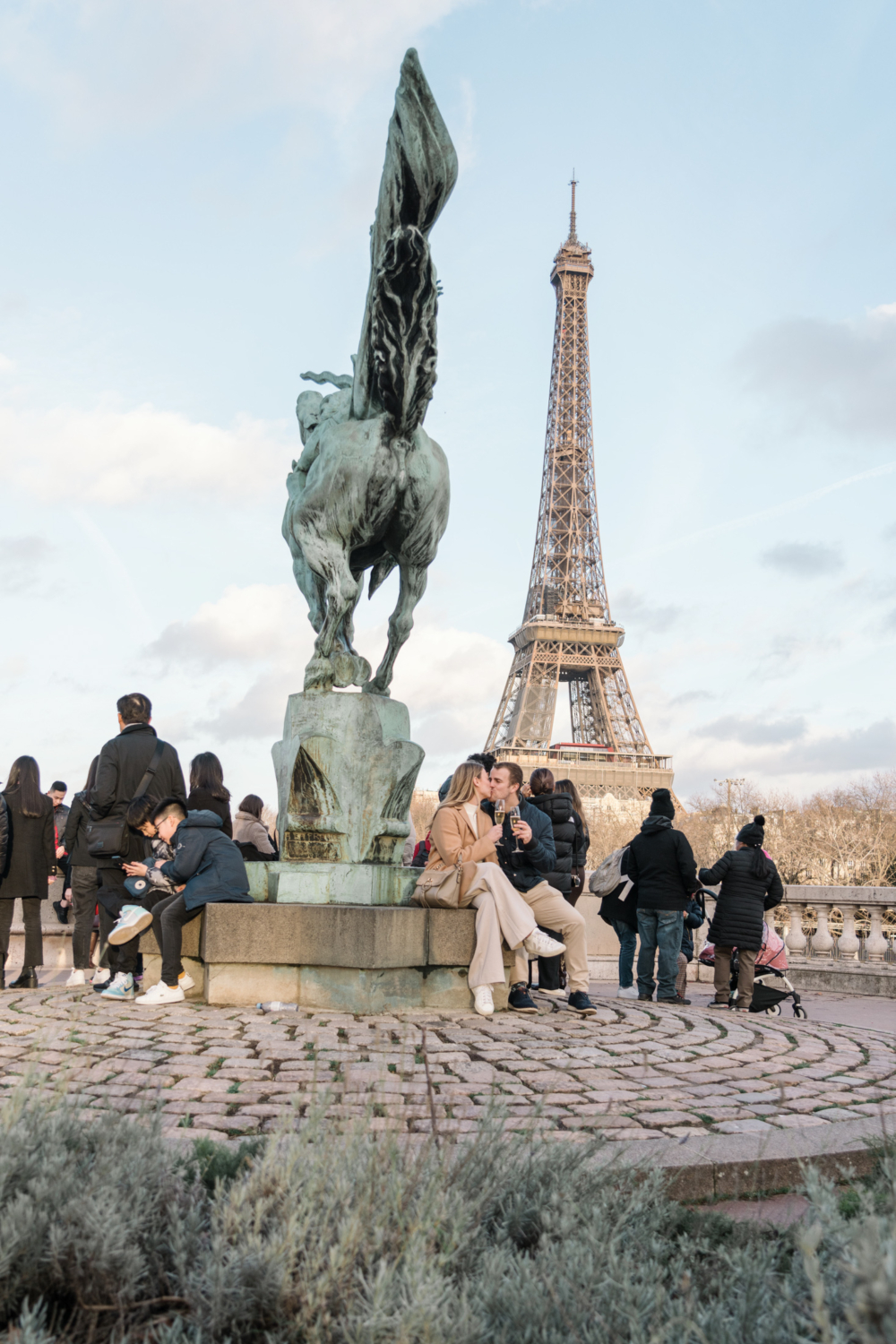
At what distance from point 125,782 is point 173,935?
1443 mm

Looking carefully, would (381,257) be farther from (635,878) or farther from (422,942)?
(635,878)

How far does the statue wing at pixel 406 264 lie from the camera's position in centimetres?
582

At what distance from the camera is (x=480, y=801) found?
7047 millimetres

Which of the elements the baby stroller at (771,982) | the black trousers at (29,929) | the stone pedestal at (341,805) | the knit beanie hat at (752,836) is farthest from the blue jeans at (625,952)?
the black trousers at (29,929)

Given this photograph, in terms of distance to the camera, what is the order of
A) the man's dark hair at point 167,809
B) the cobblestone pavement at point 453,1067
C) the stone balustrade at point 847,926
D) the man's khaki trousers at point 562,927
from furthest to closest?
1. the stone balustrade at point 847,926
2. the man's dark hair at point 167,809
3. the man's khaki trousers at point 562,927
4. the cobblestone pavement at point 453,1067

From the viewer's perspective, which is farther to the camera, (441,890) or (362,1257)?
(441,890)

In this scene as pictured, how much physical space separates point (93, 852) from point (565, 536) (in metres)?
Result: 69.6

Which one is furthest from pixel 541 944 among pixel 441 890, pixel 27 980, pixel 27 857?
pixel 27 857

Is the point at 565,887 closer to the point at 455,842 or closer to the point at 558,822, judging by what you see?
the point at 558,822

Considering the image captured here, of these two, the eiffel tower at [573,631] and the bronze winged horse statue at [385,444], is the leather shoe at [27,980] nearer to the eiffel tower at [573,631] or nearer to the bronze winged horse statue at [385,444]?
the bronze winged horse statue at [385,444]

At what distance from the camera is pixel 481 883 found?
6.38 m

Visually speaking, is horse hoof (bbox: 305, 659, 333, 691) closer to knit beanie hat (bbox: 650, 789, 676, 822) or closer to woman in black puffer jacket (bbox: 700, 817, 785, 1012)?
knit beanie hat (bbox: 650, 789, 676, 822)

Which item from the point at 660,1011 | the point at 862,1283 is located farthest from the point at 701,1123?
the point at 660,1011

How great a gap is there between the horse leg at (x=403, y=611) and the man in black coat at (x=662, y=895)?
8.73 ft
